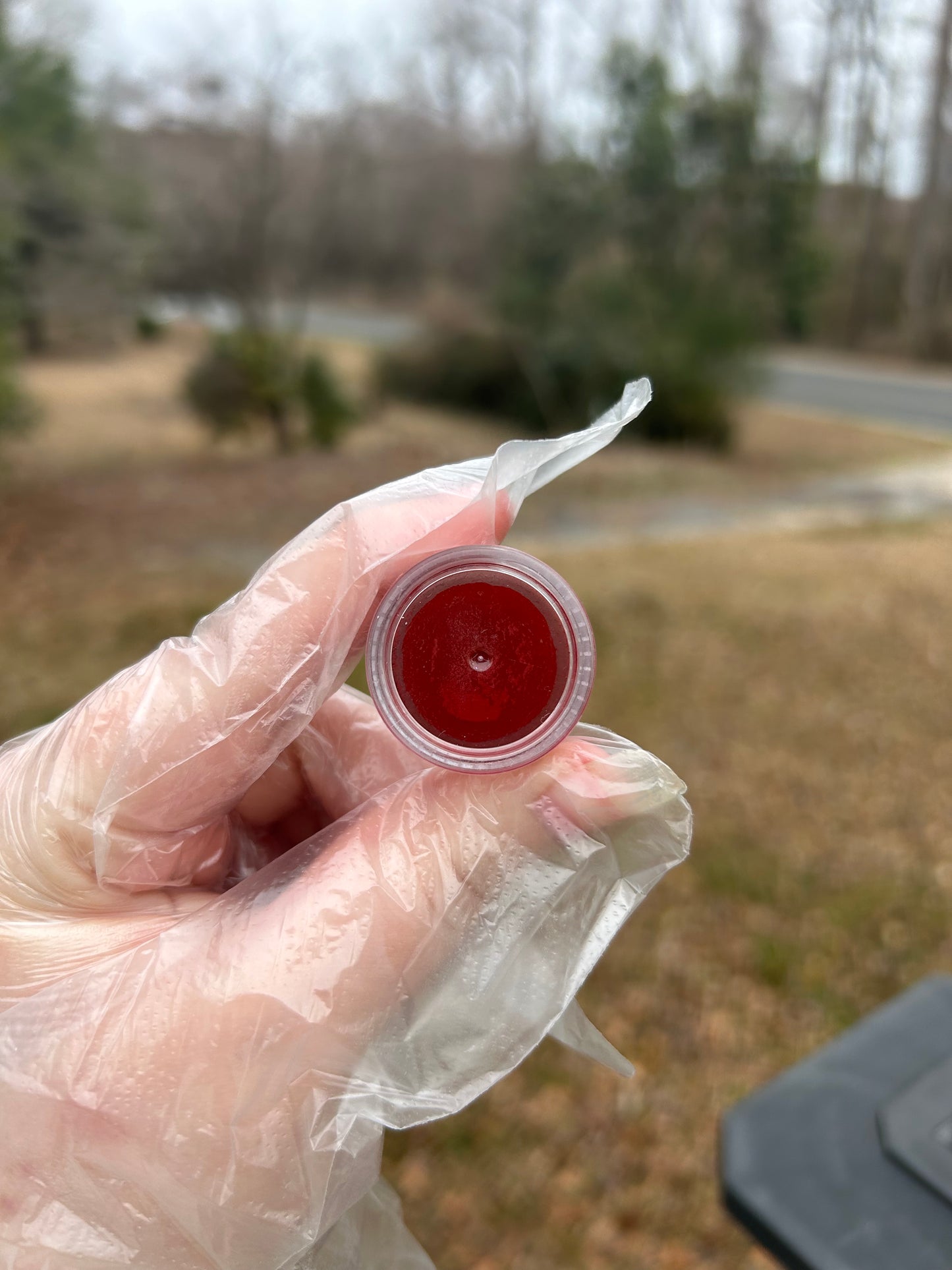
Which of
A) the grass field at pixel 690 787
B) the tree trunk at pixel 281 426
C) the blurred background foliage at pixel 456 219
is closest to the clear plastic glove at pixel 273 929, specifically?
the grass field at pixel 690 787

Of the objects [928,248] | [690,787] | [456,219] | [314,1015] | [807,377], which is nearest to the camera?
[314,1015]

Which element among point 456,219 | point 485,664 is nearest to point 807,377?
point 456,219

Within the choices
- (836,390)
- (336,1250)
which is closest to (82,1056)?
(336,1250)

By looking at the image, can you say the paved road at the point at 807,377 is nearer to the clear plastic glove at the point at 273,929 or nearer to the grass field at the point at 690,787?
the grass field at the point at 690,787

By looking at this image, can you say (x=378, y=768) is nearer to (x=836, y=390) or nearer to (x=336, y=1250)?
(x=336, y=1250)

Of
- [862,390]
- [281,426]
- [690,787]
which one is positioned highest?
[281,426]

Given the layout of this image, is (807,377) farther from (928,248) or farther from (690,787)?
(690,787)
